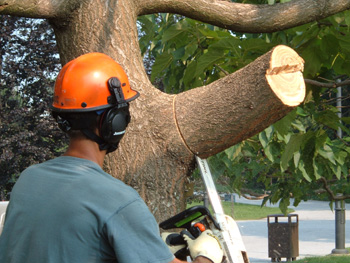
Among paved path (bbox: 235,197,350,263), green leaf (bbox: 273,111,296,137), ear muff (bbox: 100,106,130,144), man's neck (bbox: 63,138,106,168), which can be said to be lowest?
paved path (bbox: 235,197,350,263)

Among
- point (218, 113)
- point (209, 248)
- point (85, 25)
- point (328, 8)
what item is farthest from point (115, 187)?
point (328, 8)

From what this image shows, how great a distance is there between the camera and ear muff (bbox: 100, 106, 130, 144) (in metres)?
1.88

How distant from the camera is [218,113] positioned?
2.61 metres

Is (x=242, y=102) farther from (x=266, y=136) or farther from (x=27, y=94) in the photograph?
(x=27, y=94)

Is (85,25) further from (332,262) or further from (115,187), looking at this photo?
(332,262)

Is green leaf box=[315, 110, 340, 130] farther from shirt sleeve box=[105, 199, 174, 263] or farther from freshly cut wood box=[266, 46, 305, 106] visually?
shirt sleeve box=[105, 199, 174, 263]

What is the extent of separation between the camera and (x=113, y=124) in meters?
1.91

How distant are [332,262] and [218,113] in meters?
8.13

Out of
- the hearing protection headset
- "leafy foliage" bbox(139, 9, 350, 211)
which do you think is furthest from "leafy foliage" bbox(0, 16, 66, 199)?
the hearing protection headset

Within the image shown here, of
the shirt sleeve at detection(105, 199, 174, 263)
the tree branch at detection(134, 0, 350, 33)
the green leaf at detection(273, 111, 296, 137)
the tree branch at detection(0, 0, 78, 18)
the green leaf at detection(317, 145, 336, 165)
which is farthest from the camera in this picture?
the green leaf at detection(317, 145, 336, 165)

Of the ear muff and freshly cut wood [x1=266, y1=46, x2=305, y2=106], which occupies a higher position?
freshly cut wood [x1=266, y1=46, x2=305, y2=106]

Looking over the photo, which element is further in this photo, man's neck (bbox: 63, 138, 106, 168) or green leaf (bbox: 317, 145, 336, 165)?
green leaf (bbox: 317, 145, 336, 165)

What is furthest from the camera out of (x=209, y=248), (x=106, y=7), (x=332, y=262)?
(x=332, y=262)

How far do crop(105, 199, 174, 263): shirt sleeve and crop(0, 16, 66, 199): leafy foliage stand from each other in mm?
8277
